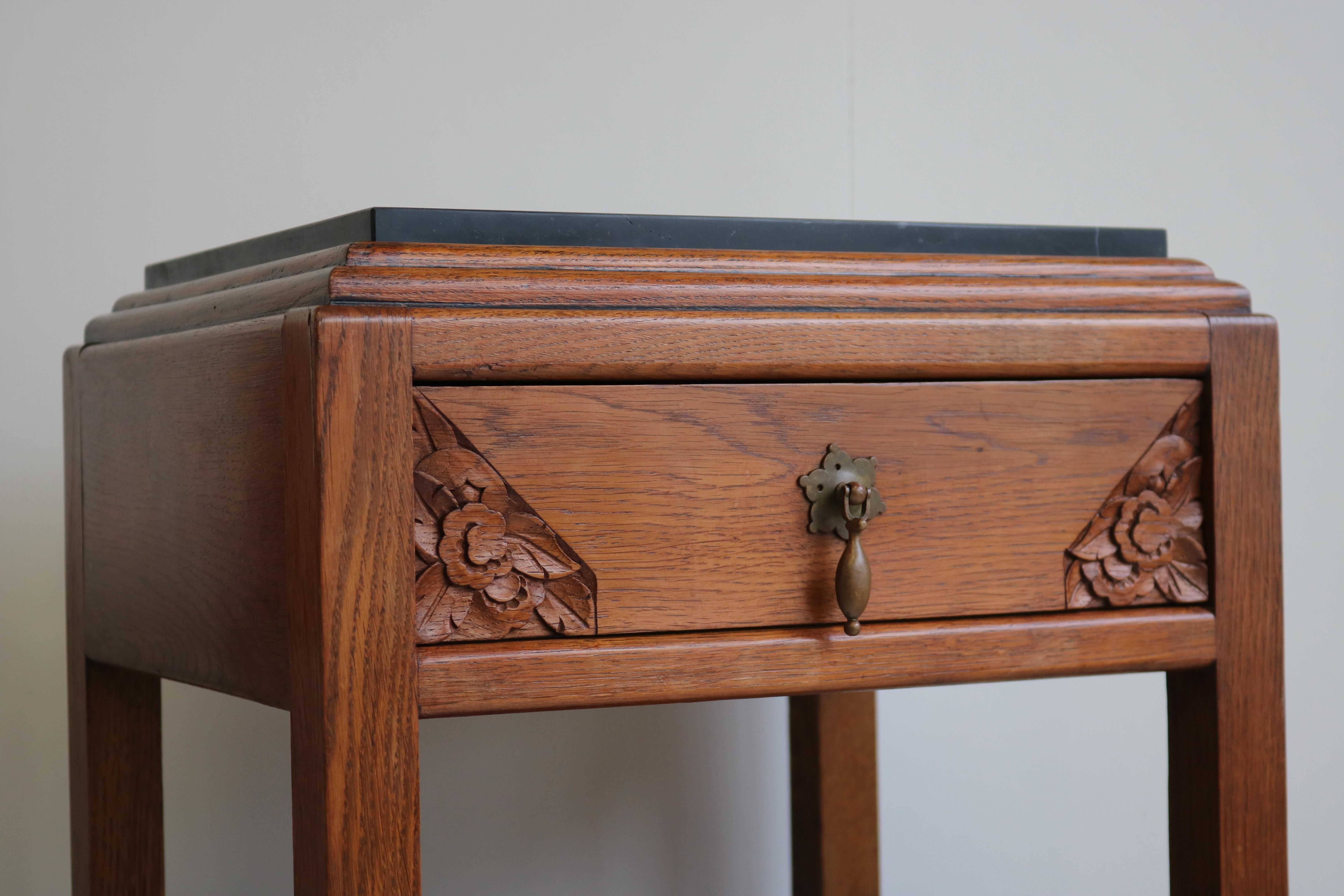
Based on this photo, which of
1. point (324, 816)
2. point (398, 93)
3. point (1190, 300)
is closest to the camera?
point (324, 816)

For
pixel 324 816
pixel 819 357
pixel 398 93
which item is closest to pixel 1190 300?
pixel 819 357

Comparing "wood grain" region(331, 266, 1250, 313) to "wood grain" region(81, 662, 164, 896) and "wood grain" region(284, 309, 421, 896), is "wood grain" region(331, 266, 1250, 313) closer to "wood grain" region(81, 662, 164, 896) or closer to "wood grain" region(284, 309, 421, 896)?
"wood grain" region(284, 309, 421, 896)

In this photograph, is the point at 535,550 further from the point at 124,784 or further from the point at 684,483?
the point at 124,784

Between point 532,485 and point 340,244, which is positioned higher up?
point 340,244

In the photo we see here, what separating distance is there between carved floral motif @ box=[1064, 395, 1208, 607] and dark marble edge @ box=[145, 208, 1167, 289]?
4.1 inches

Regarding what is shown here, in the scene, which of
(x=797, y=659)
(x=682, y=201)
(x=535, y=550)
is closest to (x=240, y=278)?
(x=535, y=550)

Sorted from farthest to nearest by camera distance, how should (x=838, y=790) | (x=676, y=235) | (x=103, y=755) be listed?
(x=838, y=790), (x=103, y=755), (x=676, y=235)

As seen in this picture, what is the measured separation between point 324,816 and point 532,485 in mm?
153

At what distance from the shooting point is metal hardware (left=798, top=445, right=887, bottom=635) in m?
0.55

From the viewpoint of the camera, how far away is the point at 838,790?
1.04 meters

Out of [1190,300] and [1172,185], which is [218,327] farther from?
[1172,185]

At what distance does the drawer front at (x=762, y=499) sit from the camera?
1.70 feet

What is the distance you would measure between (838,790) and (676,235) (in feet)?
1.98

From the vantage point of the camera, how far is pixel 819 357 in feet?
1.82
